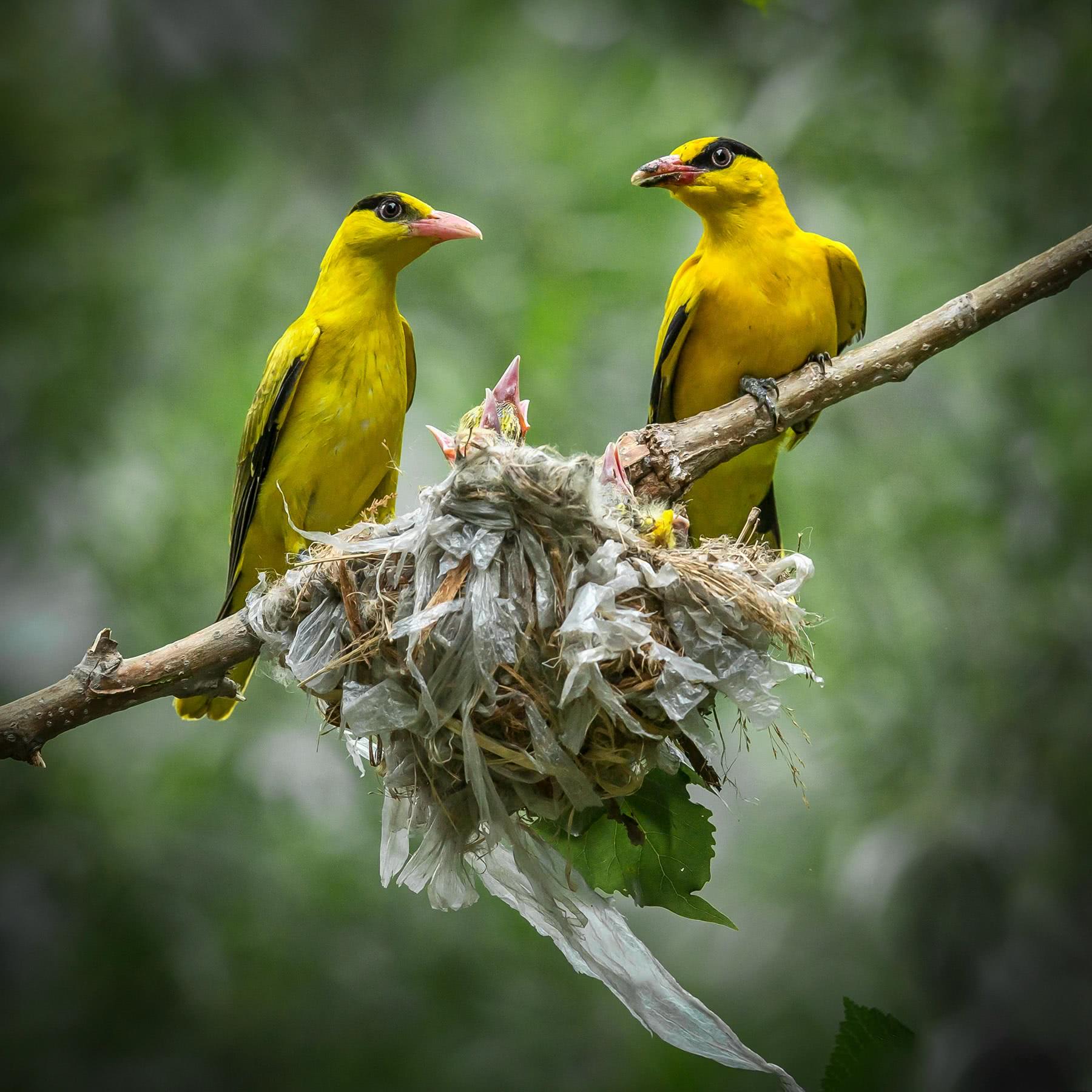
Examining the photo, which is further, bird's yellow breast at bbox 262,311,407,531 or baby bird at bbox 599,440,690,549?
bird's yellow breast at bbox 262,311,407,531

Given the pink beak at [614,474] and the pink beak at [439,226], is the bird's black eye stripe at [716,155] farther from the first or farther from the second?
the pink beak at [614,474]

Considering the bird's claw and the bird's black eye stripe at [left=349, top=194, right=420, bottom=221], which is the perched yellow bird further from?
the bird's black eye stripe at [left=349, top=194, right=420, bottom=221]

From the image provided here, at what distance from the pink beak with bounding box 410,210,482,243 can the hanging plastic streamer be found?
831 mm

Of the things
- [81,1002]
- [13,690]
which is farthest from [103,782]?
[81,1002]

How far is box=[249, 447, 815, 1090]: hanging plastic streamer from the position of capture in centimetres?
159

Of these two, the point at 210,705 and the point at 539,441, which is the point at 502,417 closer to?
the point at 210,705

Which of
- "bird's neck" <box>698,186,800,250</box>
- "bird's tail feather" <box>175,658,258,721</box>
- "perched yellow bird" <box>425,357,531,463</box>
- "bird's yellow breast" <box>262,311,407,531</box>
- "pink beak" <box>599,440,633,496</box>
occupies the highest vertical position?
"bird's yellow breast" <box>262,311,407,531</box>

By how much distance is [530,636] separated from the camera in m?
1.62

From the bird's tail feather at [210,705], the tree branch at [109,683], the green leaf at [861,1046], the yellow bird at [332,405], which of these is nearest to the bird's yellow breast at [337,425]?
the yellow bird at [332,405]

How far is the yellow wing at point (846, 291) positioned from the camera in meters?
2.41

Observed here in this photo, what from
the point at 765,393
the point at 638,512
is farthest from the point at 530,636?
the point at 765,393

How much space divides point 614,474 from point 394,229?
889mm

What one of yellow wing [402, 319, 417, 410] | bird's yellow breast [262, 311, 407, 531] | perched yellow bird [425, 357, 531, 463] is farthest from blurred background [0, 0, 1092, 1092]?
perched yellow bird [425, 357, 531, 463]

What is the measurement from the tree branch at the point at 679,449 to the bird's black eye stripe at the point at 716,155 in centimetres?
47
